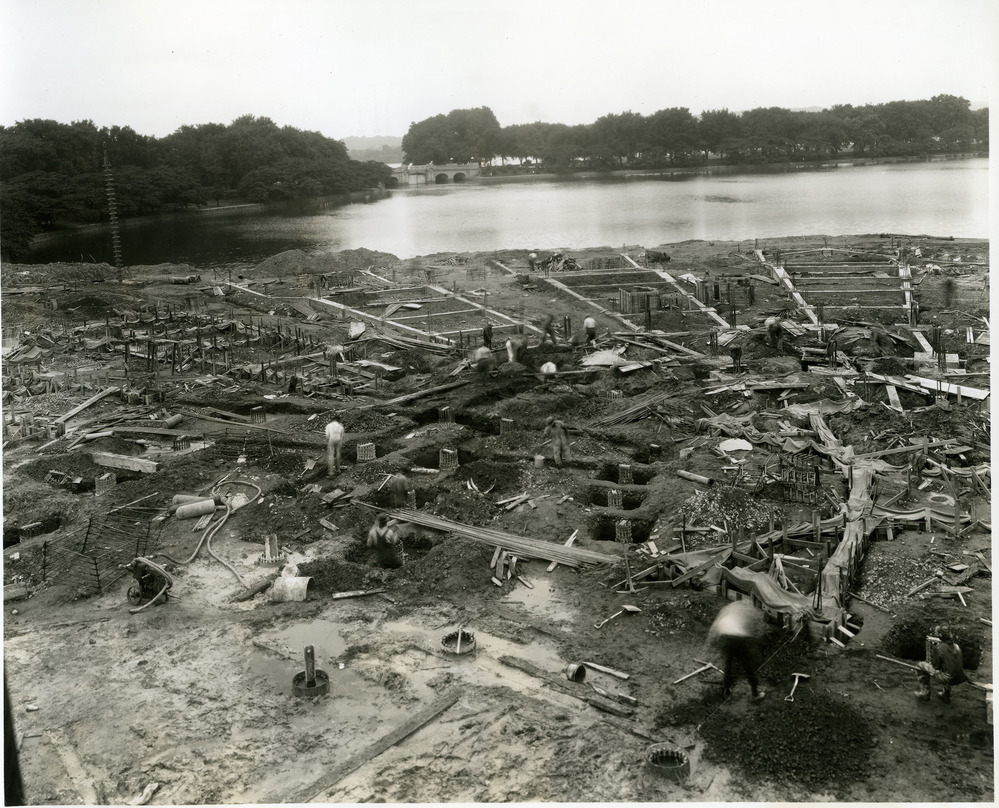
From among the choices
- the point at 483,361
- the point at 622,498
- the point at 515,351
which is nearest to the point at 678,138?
the point at 515,351

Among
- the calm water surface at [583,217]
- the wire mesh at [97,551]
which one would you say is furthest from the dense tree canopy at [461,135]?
the wire mesh at [97,551]

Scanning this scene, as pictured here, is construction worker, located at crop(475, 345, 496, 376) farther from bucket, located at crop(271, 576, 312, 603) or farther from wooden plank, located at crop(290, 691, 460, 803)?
wooden plank, located at crop(290, 691, 460, 803)

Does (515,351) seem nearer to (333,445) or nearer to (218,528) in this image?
(333,445)

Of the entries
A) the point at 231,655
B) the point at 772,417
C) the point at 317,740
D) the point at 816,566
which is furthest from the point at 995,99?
the point at 231,655

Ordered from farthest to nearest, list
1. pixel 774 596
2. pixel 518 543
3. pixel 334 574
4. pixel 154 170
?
pixel 154 170 → pixel 518 543 → pixel 334 574 → pixel 774 596

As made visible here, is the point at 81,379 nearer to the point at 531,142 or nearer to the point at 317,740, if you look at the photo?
the point at 317,740

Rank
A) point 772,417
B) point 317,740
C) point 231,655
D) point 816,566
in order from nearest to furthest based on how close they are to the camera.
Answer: point 317,740
point 231,655
point 816,566
point 772,417

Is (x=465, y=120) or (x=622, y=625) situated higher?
(x=465, y=120)
